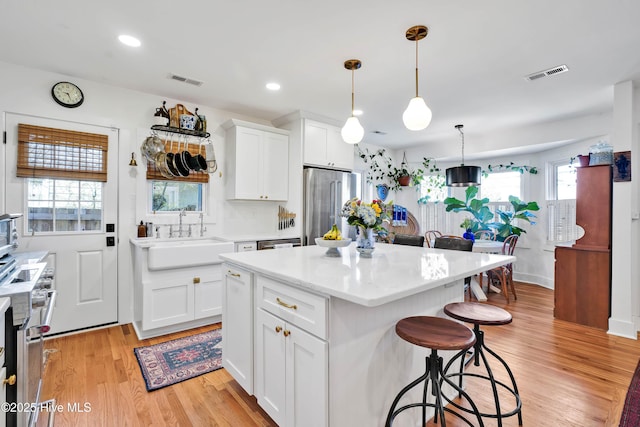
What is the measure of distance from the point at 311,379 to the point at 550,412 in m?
1.63

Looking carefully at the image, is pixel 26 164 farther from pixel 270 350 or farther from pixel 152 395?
pixel 270 350

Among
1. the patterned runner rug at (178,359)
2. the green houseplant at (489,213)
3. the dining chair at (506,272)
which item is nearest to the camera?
the patterned runner rug at (178,359)

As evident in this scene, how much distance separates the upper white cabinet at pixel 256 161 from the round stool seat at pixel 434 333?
287 cm

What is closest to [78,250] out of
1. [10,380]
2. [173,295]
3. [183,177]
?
[173,295]

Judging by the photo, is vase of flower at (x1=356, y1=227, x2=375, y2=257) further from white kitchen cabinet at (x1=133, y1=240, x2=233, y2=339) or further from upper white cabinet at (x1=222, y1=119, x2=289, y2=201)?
upper white cabinet at (x1=222, y1=119, x2=289, y2=201)

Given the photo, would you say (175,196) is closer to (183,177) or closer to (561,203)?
(183,177)

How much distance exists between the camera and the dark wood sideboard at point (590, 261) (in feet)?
10.9

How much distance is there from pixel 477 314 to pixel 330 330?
0.96 m

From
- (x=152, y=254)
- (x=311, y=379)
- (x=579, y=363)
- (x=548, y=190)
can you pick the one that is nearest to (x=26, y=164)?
(x=152, y=254)

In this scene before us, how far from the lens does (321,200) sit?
14.3 ft

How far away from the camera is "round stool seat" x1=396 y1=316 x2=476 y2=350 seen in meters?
1.38

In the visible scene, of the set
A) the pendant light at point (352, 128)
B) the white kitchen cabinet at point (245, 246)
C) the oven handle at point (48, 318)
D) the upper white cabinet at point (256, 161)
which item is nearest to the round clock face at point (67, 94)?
the upper white cabinet at point (256, 161)

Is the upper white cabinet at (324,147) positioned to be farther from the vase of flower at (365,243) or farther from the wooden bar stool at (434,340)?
the wooden bar stool at (434,340)

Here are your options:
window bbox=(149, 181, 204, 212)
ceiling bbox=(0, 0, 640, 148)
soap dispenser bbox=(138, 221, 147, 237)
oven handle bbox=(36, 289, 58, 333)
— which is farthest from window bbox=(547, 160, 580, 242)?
oven handle bbox=(36, 289, 58, 333)
